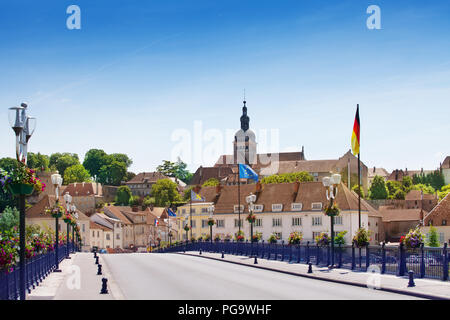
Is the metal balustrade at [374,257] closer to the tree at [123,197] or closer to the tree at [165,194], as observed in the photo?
the tree at [165,194]

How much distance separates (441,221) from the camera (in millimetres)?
100625

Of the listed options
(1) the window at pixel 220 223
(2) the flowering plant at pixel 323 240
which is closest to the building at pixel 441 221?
(1) the window at pixel 220 223

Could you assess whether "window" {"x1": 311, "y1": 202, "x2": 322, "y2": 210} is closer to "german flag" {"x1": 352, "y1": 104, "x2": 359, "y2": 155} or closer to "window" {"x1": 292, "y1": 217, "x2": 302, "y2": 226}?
"window" {"x1": 292, "y1": 217, "x2": 302, "y2": 226}

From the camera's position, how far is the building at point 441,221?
328 ft

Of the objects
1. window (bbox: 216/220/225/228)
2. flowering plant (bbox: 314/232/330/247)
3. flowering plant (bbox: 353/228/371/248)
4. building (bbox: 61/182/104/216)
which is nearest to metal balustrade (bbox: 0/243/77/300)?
flowering plant (bbox: 353/228/371/248)

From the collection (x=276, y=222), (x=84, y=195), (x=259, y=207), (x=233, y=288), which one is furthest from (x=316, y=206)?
(x=84, y=195)

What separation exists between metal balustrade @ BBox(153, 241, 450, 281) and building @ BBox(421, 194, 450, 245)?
198 feet

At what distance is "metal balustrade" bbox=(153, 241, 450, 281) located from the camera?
24.6m

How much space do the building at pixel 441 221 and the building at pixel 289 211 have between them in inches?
386

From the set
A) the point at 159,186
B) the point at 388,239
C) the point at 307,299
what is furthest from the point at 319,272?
the point at 159,186
